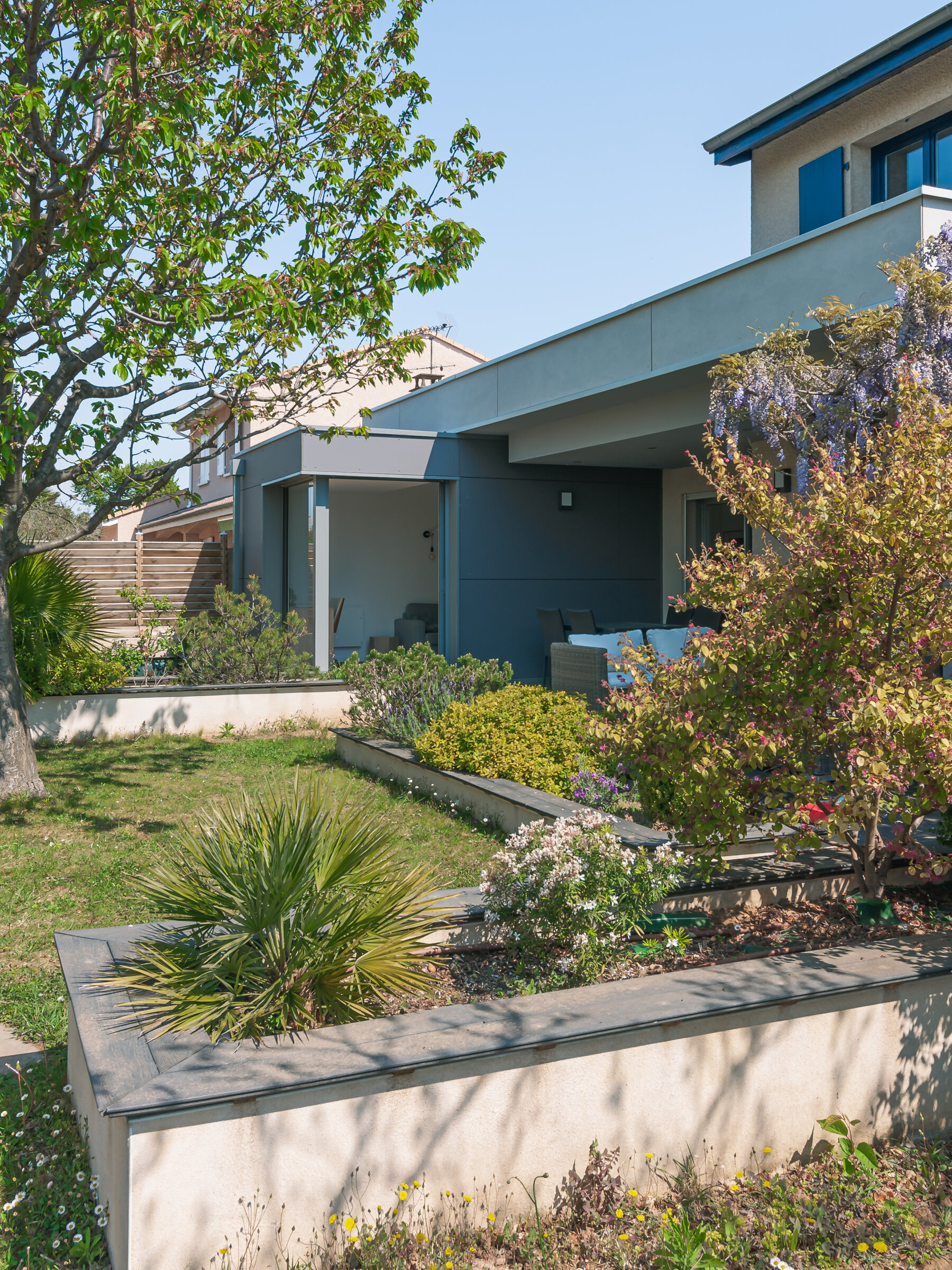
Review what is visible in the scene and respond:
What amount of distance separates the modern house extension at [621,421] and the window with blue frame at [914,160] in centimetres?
2

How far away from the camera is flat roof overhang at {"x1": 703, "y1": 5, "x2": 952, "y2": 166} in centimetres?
959

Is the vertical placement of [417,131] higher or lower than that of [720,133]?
lower

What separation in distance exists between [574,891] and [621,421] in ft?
27.9

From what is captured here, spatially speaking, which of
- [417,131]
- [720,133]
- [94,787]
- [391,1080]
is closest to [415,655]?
[94,787]

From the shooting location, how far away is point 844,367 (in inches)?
285

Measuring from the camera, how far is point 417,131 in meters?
8.06

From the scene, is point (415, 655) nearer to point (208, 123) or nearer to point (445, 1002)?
point (208, 123)

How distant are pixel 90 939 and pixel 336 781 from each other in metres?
4.60

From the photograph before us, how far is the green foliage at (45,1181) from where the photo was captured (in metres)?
2.56

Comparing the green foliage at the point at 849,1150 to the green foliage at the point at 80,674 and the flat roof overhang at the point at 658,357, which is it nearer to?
the flat roof overhang at the point at 658,357

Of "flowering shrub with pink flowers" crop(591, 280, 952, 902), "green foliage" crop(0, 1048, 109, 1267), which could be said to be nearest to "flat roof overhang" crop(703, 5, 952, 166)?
"flowering shrub with pink flowers" crop(591, 280, 952, 902)

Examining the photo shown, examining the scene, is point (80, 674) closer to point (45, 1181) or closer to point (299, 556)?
point (299, 556)

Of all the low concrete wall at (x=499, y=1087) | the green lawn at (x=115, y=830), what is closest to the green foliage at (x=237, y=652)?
the green lawn at (x=115, y=830)

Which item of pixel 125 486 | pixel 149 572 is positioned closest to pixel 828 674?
pixel 125 486
